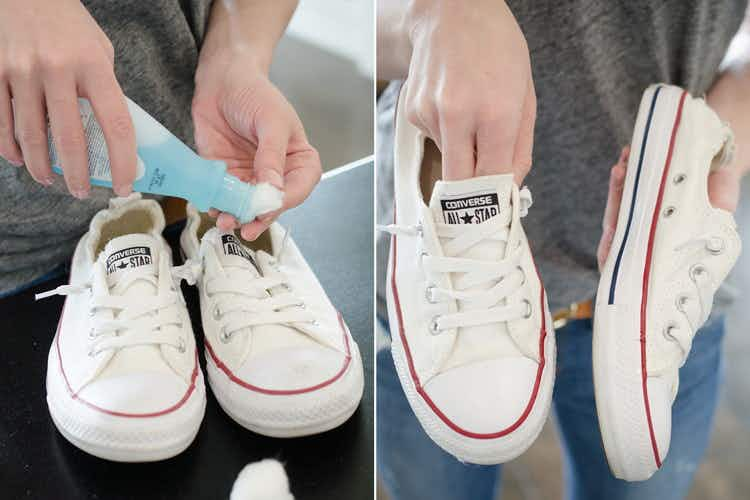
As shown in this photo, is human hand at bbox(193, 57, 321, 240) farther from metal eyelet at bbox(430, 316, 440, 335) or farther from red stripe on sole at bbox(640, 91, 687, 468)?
red stripe on sole at bbox(640, 91, 687, 468)

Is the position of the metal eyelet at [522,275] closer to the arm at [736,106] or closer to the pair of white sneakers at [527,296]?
the pair of white sneakers at [527,296]

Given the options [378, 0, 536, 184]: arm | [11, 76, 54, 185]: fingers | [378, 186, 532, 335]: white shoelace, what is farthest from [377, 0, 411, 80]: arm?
[11, 76, 54, 185]: fingers

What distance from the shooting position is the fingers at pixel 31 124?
319mm

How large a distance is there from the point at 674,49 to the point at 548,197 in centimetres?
15

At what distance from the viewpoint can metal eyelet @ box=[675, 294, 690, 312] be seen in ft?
1.53

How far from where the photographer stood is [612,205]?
53 centimetres

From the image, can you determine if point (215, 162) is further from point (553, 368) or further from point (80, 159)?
point (553, 368)

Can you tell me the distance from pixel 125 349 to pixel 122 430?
6 centimetres

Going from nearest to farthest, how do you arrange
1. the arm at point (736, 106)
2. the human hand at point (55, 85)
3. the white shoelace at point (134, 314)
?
the human hand at point (55, 85), the white shoelace at point (134, 314), the arm at point (736, 106)

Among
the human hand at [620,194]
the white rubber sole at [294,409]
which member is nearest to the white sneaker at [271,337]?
the white rubber sole at [294,409]

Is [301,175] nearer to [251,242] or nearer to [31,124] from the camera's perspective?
[251,242]

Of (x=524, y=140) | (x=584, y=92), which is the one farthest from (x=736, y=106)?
(x=524, y=140)

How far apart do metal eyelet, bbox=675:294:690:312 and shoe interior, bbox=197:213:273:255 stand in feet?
0.93

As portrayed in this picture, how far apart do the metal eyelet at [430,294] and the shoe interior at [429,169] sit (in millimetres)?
60
